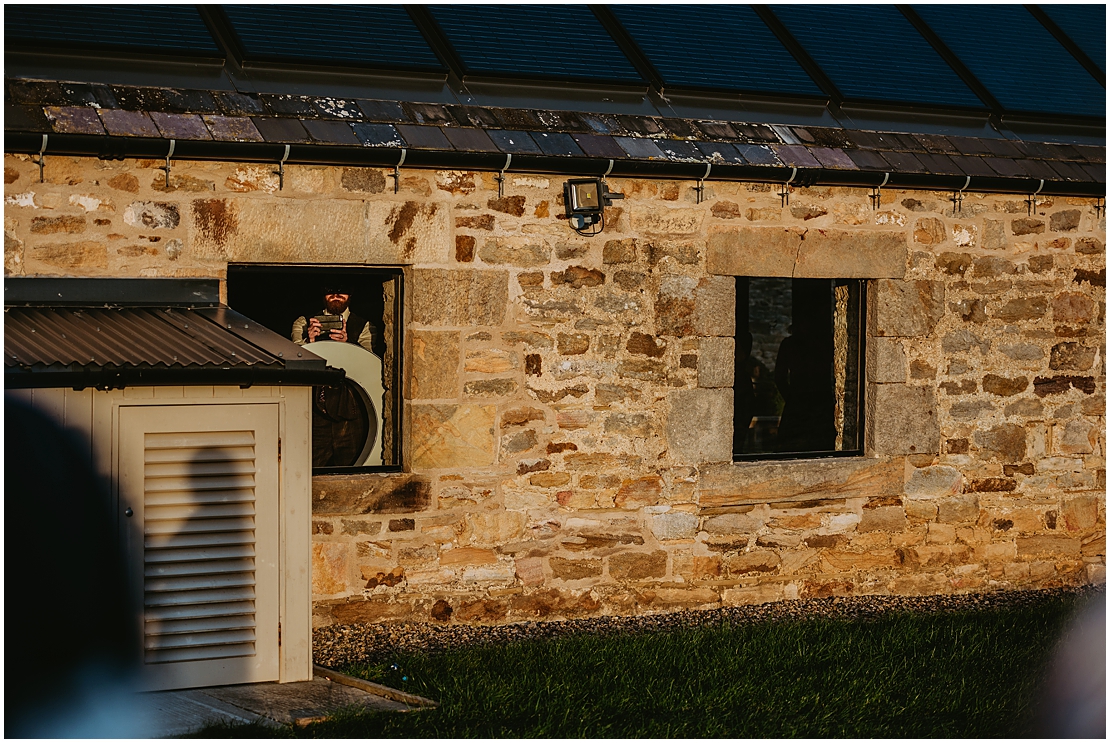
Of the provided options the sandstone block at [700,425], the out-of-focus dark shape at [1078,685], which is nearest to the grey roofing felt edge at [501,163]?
the sandstone block at [700,425]

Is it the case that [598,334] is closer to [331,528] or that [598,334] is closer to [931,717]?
[331,528]

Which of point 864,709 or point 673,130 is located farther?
point 673,130

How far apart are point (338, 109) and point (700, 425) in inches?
101

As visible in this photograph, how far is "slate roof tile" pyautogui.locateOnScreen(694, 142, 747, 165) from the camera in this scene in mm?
6250

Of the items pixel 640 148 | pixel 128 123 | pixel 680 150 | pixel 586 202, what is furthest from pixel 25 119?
pixel 680 150

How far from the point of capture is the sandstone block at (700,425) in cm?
635

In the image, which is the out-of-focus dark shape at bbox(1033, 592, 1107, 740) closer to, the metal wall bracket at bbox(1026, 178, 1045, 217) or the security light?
the metal wall bracket at bbox(1026, 178, 1045, 217)

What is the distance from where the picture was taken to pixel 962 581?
23.2 ft

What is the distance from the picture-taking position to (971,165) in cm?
682

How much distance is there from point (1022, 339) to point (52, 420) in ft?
18.0

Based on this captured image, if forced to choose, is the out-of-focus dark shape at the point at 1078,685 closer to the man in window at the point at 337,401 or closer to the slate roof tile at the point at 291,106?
the man in window at the point at 337,401

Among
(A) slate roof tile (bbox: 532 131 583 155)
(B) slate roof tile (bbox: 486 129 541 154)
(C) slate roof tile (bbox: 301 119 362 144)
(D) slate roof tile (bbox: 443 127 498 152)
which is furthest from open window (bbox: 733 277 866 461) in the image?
(C) slate roof tile (bbox: 301 119 362 144)

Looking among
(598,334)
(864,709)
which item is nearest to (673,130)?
(598,334)

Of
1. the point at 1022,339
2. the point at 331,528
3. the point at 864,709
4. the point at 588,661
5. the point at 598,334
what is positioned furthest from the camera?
the point at 1022,339
